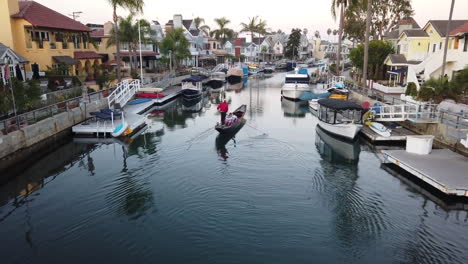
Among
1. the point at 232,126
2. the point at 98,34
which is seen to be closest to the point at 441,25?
the point at 232,126

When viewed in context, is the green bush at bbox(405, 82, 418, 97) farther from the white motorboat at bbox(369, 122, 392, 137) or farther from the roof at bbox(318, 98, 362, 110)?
the roof at bbox(318, 98, 362, 110)

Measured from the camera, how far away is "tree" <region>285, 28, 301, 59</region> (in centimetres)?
12875

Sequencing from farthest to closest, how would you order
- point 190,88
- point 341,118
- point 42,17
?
point 190,88 → point 42,17 → point 341,118

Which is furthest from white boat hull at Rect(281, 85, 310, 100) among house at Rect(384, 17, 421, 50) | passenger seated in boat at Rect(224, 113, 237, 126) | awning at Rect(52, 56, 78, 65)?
awning at Rect(52, 56, 78, 65)

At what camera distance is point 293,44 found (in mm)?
130750

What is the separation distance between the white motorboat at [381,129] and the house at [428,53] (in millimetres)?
13393

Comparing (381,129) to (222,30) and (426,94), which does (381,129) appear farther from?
(222,30)

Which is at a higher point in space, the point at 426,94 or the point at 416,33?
the point at 416,33

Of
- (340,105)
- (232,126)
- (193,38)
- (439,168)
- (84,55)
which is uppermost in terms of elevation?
(193,38)

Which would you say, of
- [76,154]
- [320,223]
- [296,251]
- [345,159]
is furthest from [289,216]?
[76,154]

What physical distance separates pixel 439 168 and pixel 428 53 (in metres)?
33.5

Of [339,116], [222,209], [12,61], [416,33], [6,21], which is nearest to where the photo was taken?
[222,209]

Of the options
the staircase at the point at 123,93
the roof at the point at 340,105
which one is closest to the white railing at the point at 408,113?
the roof at the point at 340,105

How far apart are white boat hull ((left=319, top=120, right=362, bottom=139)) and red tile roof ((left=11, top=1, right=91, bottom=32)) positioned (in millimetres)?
33129
